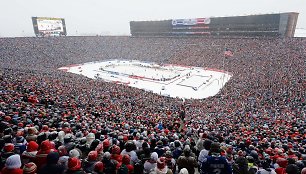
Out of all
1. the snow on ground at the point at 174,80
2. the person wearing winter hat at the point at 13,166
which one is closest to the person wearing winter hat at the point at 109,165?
the person wearing winter hat at the point at 13,166

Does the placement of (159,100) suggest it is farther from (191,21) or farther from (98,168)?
(191,21)

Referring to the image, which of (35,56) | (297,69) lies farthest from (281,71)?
(35,56)

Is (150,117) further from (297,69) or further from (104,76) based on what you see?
(104,76)

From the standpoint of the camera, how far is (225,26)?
6769 cm

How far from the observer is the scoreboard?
56.9 metres

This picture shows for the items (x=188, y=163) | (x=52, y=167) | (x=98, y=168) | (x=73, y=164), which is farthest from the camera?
(x=188, y=163)

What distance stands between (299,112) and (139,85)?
90.9ft

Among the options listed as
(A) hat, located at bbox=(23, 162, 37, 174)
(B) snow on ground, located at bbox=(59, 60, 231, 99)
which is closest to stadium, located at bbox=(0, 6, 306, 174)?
(A) hat, located at bbox=(23, 162, 37, 174)

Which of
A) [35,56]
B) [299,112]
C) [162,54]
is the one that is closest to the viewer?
[299,112]

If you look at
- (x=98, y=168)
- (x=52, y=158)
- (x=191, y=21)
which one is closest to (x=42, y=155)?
(x=52, y=158)

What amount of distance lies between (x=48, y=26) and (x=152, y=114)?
67.9 metres

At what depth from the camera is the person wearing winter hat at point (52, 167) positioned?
15.2 ft

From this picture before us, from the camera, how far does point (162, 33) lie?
270 feet

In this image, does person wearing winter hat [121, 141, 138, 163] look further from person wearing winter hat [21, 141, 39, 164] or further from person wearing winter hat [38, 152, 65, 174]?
person wearing winter hat [21, 141, 39, 164]
